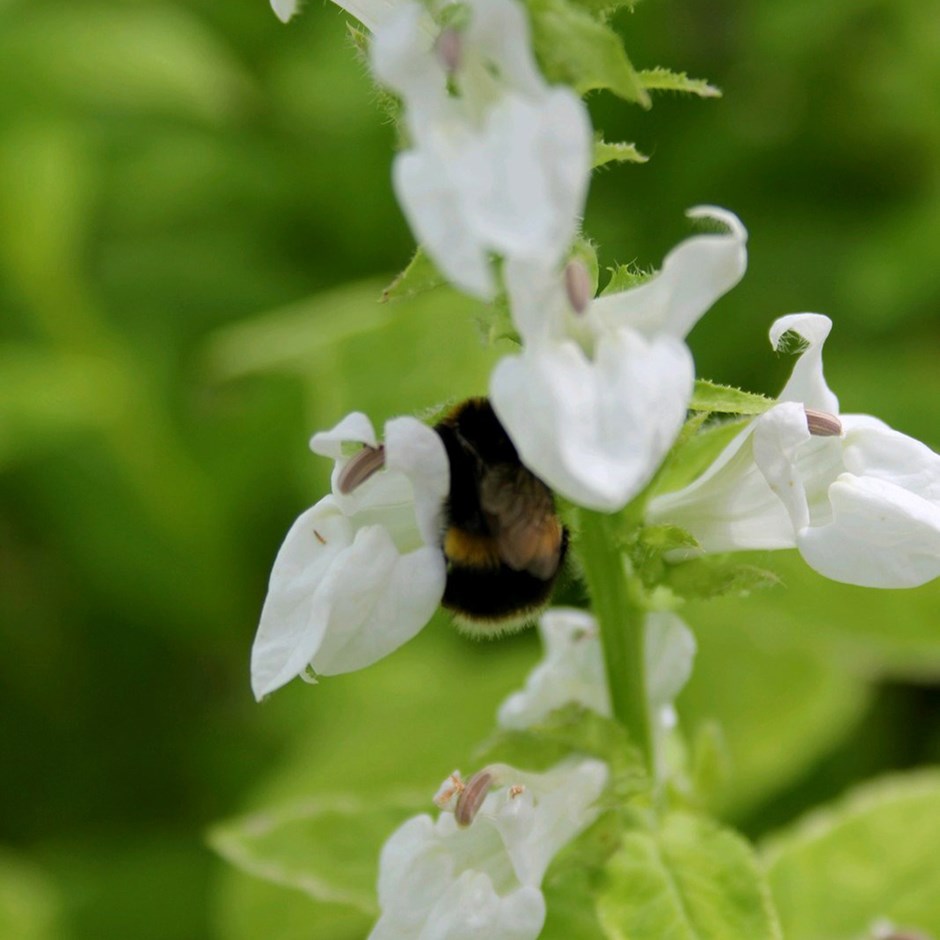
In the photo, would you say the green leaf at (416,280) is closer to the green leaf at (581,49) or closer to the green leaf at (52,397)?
the green leaf at (581,49)

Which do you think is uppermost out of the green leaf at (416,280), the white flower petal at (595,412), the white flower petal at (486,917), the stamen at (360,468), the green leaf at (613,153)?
the green leaf at (613,153)

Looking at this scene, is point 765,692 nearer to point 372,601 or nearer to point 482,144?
point 372,601

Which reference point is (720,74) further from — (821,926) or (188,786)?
(821,926)

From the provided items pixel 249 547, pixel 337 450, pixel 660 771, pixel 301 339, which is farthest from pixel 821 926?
pixel 249 547

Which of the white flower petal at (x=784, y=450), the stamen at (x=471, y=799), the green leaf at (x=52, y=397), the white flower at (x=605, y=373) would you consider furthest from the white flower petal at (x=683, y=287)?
the green leaf at (x=52, y=397)

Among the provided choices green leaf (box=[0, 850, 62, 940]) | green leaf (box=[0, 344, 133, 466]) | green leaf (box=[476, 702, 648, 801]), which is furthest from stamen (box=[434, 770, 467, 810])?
green leaf (box=[0, 344, 133, 466])

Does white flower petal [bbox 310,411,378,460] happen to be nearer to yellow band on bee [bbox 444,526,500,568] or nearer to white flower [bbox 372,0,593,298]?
yellow band on bee [bbox 444,526,500,568]

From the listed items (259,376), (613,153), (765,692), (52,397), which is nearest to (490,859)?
(613,153)
